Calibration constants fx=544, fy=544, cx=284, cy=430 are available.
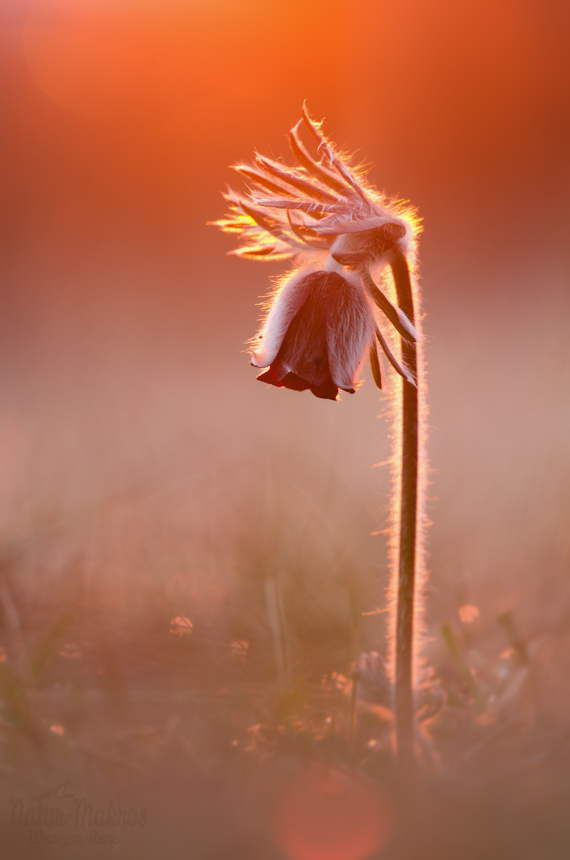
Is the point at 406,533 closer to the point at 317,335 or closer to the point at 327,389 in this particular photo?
the point at 327,389

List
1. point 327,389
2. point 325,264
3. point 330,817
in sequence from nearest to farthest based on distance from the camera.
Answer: point 330,817
point 327,389
point 325,264

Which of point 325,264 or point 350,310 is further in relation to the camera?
point 325,264

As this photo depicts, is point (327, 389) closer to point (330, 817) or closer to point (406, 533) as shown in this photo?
point (406, 533)

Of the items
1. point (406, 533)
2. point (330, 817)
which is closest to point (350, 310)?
point (406, 533)

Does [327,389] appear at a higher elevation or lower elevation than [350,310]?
lower

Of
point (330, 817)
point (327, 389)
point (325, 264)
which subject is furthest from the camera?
point (325, 264)

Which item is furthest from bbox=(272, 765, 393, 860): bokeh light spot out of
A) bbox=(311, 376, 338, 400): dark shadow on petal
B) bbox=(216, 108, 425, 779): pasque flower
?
bbox=(311, 376, 338, 400): dark shadow on petal

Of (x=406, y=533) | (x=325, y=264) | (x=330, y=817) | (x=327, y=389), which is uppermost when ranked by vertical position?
(x=325, y=264)

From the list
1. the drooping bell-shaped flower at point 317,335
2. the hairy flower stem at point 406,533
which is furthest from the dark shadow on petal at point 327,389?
the hairy flower stem at point 406,533
